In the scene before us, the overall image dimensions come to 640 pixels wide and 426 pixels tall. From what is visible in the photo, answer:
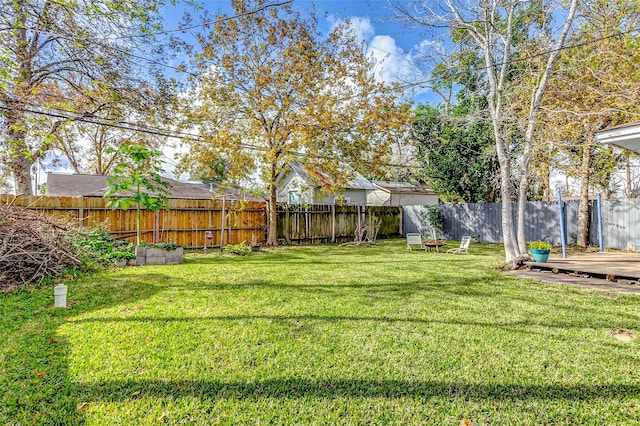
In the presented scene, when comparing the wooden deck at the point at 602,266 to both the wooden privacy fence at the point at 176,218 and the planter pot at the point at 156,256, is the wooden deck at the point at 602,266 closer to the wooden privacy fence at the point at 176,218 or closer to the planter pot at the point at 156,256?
the planter pot at the point at 156,256

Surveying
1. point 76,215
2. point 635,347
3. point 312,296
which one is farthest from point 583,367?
point 76,215

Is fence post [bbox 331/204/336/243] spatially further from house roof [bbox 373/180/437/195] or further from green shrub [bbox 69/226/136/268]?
house roof [bbox 373/180/437/195]

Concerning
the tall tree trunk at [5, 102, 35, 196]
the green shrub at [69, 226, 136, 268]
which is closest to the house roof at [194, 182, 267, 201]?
the green shrub at [69, 226, 136, 268]

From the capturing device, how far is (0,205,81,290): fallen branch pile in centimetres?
A: 527

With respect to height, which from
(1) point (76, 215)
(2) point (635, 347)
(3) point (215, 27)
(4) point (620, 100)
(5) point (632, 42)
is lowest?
(2) point (635, 347)

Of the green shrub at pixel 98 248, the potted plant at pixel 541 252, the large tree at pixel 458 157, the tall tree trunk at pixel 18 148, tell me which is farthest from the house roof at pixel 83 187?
the potted plant at pixel 541 252

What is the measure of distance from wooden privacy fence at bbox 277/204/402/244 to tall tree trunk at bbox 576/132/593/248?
685 centimetres

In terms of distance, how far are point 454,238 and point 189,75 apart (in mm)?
12869

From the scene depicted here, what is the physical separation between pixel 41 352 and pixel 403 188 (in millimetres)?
23576

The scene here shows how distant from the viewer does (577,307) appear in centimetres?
444

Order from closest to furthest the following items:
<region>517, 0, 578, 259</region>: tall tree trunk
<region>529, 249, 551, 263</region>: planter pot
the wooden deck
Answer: the wooden deck, <region>517, 0, 578, 259</region>: tall tree trunk, <region>529, 249, 551, 263</region>: planter pot

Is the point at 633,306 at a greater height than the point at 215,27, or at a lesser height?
lesser

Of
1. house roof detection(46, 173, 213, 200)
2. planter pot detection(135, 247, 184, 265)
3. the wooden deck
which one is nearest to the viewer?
the wooden deck

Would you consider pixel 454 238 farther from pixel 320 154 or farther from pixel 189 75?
pixel 189 75
